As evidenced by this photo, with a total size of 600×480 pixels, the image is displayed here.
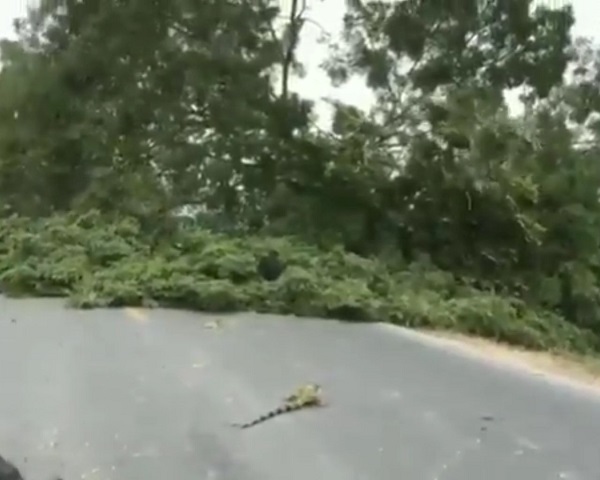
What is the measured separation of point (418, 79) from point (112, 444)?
18.7ft

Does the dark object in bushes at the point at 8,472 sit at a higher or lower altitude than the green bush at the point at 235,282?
lower

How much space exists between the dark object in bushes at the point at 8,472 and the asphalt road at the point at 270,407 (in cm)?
13

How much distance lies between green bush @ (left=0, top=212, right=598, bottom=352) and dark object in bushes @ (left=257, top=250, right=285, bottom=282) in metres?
0.05

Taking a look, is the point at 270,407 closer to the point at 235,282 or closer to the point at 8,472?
the point at 8,472

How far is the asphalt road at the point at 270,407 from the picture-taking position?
96.8 inches

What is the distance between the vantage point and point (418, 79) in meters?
7.91

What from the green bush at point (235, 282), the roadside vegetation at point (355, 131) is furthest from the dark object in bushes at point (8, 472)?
the roadside vegetation at point (355, 131)

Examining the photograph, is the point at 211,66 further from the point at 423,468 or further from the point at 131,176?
the point at 423,468

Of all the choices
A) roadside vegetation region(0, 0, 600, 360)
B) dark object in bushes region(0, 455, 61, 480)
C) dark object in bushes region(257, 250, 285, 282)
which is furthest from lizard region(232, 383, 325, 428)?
roadside vegetation region(0, 0, 600, 360)

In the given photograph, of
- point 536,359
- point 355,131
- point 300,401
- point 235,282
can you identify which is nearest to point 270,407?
point 300,401

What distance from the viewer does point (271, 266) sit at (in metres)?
5.98

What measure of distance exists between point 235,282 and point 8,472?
3.43 meters

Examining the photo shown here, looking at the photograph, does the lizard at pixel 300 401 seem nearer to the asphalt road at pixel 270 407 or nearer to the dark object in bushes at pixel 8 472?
the asphalt road at pixel 270 407

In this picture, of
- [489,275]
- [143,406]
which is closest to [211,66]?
[489,275]
